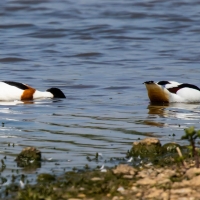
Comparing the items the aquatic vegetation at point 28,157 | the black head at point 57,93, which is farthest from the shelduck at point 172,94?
the aquatic vegetation at point 28,157

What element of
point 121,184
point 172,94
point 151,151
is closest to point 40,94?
point 172,94

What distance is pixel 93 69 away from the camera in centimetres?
1475

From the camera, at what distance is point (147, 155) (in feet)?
21.2

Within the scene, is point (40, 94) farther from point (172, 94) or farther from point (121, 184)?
point (121, 184)

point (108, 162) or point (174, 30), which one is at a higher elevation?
point (174, 30)

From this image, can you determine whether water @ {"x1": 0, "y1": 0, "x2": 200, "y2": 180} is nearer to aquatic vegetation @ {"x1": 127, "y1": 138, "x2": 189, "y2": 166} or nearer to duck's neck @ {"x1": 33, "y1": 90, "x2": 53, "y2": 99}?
aquatic vegetation @ {"x1": 127, "y1": 138, "x2": 189, "y2": 166}

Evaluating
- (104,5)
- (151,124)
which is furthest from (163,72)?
(104,5)

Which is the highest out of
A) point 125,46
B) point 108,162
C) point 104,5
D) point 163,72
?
point 104,5

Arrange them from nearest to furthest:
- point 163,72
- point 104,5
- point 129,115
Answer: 1. point 129,115
2. point 163,72
3. point 104,5

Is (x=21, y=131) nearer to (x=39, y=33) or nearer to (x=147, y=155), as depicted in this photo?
(x=147, y=155)

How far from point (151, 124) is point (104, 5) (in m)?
16.2

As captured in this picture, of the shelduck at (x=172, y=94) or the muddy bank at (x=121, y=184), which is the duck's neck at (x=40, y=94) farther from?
the muddy bank at (x=121, y=184)

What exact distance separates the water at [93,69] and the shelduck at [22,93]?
269 mm

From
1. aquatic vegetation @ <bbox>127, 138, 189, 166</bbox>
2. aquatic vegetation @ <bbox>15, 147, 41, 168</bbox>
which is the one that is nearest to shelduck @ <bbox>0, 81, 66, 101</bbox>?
aquatic vegetation @ <bbox>127, 138, 189, 166</bbox>
